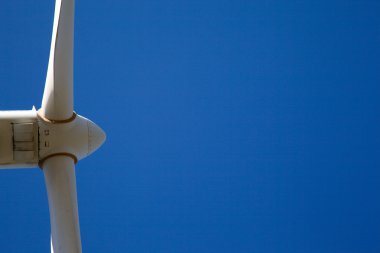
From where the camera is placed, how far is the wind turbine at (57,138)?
27.3 ft

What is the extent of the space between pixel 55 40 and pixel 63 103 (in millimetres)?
1085

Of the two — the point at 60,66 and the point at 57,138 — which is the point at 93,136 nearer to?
the point at 57,138

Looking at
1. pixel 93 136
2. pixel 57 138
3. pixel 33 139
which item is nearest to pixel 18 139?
pixel 33 139

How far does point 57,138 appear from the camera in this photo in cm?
903

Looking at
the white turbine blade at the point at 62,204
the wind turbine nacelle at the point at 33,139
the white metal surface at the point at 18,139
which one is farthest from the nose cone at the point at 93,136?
the white metal surface at the point at 18,139

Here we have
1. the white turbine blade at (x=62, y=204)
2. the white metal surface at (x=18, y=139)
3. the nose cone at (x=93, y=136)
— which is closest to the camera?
the white turbine blade at (x=62, y=204)

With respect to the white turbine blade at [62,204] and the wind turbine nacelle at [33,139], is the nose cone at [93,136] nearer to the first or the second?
the wind turbine nacelle at [33,139]

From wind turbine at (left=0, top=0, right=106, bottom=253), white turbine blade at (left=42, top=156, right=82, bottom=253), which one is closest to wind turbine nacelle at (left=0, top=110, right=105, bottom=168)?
wind turbine at (left=0, top=0, right=106, bottom=253)

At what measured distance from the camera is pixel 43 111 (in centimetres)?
889

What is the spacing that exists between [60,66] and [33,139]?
132cm

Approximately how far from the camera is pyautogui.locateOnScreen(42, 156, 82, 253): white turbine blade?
8242mm

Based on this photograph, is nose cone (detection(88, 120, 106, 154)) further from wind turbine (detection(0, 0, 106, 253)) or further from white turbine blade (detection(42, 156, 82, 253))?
white turbine blade (detection(42, 156, 82, 253))

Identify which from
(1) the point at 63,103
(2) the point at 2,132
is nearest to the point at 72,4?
(1) the point at 63,103

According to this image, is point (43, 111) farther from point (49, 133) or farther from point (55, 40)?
point (55, 40)
